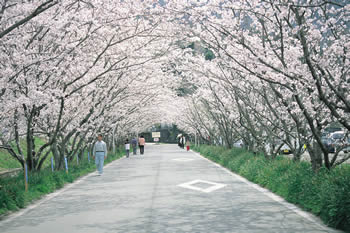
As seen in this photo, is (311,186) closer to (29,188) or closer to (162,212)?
(162,212)

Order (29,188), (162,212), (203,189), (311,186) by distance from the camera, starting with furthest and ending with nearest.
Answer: (203,189)
(29,188)
(311,186)
(162,212)

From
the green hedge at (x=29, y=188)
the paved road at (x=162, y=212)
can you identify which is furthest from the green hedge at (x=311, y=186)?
the green hedge at (x=29, y=188)

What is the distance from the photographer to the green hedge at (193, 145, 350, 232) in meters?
7.41

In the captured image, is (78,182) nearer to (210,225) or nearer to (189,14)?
(189,14)

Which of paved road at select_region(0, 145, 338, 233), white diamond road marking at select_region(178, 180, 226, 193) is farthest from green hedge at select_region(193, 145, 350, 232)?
white diamond road marking at select_region(178, 180, 226, 193)

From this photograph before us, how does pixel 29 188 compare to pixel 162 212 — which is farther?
pixel 29 188

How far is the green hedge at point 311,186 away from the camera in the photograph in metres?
7.41

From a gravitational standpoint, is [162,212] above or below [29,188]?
below

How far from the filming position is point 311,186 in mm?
9477

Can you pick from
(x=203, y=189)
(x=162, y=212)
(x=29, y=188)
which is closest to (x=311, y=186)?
(x=162, y=212)

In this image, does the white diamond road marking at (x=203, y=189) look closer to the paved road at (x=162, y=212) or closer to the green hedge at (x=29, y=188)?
the paved road at (x=162, y=212)

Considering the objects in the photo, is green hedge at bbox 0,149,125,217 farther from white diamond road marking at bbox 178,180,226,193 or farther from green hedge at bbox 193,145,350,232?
green hedge at bbox 193,145,350,232

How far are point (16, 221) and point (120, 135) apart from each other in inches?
1802

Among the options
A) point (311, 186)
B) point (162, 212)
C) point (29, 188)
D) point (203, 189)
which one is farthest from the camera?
point (203, 189)
